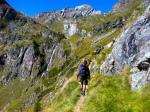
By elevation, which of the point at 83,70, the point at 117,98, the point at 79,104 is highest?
the point at 83,70

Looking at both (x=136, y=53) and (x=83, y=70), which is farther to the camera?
(x=83, y=70)

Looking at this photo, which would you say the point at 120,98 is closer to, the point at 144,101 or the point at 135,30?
the point at 144,101

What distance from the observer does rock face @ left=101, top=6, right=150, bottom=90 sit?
38281 millimetres

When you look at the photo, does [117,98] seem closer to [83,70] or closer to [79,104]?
[79,104]

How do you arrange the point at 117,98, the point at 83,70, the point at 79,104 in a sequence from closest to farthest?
the point at 117,98
the point at 79,104
the point at 83,70

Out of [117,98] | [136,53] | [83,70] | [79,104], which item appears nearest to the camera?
[117,98]

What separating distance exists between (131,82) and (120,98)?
136 inches

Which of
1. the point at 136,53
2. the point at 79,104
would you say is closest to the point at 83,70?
the point at 79,104

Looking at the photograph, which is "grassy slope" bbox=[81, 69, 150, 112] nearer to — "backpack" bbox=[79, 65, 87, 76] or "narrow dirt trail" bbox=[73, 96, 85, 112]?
"narrow dirt trail" bbox=[73, 96, 85, 112]

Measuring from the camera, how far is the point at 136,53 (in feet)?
140

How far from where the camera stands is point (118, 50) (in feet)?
156

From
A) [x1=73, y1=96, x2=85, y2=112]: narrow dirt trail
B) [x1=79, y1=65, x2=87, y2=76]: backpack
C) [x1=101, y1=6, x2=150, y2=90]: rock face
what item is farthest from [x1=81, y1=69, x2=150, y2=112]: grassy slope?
[x1=79, y1=65, x2=87, y2=76]: backpack

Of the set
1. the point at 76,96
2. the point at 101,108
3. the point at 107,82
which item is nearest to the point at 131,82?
the point at 107,82

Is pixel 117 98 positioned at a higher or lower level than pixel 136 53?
lower
